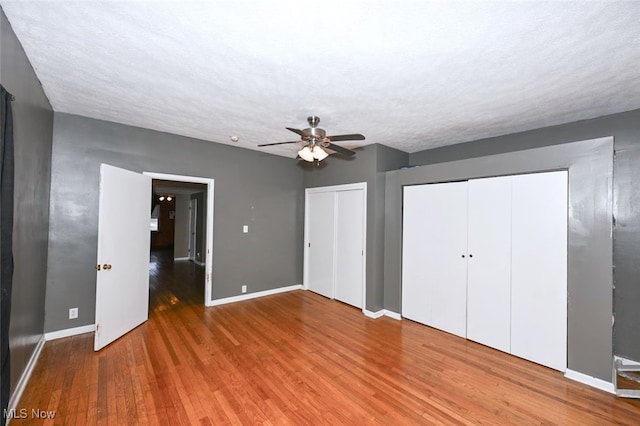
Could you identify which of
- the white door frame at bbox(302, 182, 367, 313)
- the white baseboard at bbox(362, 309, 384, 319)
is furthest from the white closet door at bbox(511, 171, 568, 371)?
the white door frame at bbox(302, 182, 367, 313)

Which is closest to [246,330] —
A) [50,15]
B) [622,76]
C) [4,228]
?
[4,228]

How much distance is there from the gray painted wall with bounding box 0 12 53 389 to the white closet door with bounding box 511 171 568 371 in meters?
4.45

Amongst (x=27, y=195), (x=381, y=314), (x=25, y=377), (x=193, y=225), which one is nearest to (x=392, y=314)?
(x=381, y=314)

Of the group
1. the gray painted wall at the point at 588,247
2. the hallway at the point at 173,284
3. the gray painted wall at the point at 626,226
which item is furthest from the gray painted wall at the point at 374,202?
the hallway at the point at 173,284

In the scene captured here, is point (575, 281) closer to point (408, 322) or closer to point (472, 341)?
point (472, 341)

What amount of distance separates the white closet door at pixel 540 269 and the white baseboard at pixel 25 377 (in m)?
4.51

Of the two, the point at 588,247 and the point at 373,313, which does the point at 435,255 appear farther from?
the point at 588,247

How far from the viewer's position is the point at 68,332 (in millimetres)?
3092

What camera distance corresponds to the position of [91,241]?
3229 millimetres

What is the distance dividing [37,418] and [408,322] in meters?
3.81

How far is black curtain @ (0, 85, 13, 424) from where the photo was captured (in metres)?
1.45

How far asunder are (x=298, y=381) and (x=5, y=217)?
2.38 m

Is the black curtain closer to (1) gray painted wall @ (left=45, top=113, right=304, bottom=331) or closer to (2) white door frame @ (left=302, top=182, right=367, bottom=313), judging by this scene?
Answer: (1) gray painted wall @ (left=45, top=113, right=304, bottom=331)

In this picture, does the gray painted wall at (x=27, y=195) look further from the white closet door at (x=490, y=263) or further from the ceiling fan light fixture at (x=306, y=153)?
the white closet door at (x=490, y=263)
